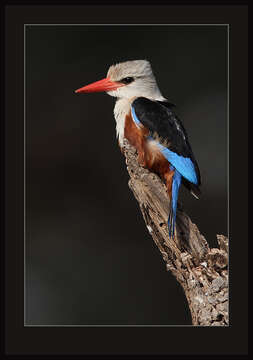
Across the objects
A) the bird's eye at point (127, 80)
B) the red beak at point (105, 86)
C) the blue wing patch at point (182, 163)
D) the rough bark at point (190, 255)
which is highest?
the bird's eye at point (127, 80)

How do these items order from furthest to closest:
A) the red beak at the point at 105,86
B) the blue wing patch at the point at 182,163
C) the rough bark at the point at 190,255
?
the red beak at the point at 105,86, the blue wing patch at the point at 182,163, the rough bark at the point at 190,255

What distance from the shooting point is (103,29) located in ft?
14.0

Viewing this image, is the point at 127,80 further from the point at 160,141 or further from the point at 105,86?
the point at 160,141

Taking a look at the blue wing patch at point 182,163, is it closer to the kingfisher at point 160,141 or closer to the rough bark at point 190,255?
the kingfisher at point 160,141

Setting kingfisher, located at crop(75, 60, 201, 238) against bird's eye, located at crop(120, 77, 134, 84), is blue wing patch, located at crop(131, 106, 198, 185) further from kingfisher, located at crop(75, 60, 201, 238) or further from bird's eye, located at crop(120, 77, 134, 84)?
bird's eye, located at crop(120, 77, 134, 84)

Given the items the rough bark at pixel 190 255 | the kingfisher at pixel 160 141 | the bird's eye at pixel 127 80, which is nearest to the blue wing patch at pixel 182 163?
the kingfisher at pixel 160 141

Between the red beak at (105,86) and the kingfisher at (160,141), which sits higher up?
the red beak at (105,86)

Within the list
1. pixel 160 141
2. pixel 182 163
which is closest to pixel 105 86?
pixel 160 141

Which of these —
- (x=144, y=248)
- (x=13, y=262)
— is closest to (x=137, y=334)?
(x=13, y=262)

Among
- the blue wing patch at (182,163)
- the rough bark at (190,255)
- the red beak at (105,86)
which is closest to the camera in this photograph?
the rough bark at (190,255)

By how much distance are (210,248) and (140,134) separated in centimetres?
91

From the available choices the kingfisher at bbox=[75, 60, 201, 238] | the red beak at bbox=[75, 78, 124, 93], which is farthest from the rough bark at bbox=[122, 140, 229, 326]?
the red beak at bbox=[75, 78, 124, 93]

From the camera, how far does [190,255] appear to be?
9.27 feet

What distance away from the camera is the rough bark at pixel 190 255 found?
9.00ft
